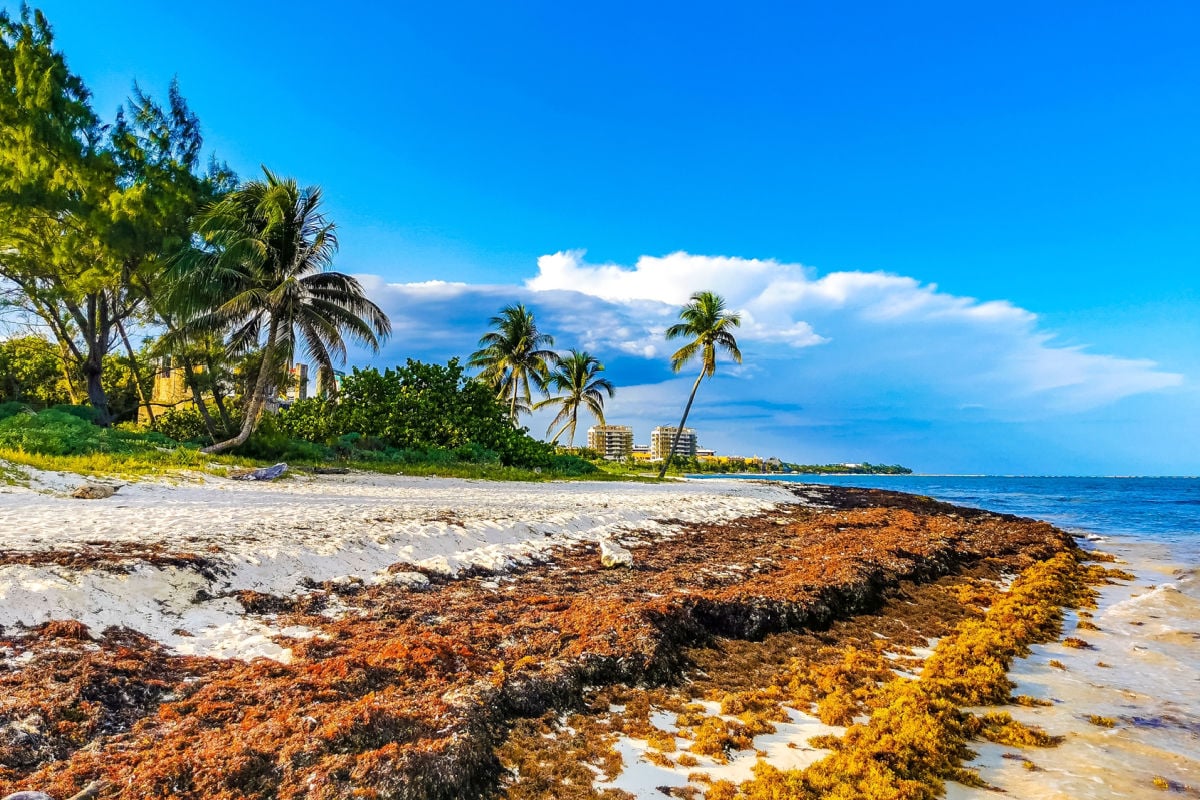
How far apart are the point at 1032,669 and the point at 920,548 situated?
579cm

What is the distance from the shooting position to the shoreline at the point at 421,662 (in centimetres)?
319

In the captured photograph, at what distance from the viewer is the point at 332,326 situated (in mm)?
19844

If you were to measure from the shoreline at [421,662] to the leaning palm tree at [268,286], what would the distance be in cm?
1247

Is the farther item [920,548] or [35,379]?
[35,379]

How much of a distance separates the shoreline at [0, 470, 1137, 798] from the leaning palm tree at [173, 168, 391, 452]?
491 inches

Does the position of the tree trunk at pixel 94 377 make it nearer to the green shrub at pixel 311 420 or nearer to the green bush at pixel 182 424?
the green bush at pixel 182 424

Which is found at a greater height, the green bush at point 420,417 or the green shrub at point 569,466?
the green bush at point 420,417

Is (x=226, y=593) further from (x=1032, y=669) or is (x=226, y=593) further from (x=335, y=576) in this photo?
(x=1032, y=669)

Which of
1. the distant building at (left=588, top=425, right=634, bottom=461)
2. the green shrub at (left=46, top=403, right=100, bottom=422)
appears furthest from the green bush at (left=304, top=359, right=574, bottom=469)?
the distant building at (left=588, top=425, right=634, bottom=461)

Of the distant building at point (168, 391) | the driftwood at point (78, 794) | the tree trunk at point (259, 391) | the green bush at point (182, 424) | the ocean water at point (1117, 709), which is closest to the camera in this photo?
the driftwood at point (78, 794)

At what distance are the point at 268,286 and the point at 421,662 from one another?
60.6 feet

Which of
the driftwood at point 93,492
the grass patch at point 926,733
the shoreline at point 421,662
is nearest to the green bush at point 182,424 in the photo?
the driftwood at point 93,492

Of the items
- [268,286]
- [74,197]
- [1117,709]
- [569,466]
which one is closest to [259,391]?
[268,286]

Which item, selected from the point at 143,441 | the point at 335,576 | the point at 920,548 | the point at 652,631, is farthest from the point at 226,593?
the point at 143,441
